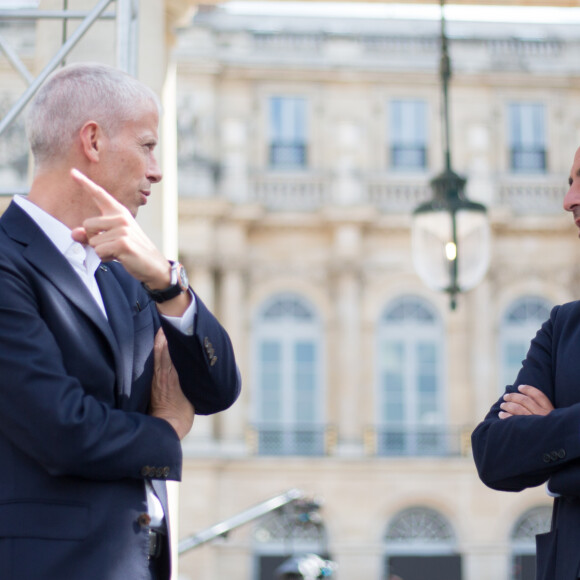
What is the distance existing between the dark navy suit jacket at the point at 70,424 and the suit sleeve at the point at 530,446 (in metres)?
0.58

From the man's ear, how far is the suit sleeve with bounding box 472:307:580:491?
0.92 metres

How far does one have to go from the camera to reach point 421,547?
22.0 m

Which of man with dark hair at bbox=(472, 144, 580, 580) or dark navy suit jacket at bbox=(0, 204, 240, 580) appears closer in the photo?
dark navy suit jacket at bbox=(0, 204, 240, 580)

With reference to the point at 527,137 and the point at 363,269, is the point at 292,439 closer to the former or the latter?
the point at 363,269

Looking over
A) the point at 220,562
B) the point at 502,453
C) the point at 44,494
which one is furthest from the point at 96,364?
the point at 220,562

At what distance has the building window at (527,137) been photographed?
24.2 metres

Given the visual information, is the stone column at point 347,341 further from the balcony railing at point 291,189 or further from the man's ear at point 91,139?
the man's ear at point 91,139

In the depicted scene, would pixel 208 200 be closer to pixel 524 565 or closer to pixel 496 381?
pixel 496 381

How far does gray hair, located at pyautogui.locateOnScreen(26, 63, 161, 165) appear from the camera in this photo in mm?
1938

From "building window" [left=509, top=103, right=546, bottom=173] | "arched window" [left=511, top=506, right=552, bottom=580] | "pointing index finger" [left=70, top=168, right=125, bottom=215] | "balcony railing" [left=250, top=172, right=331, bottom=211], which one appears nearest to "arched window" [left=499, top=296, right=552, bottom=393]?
"arched window" [left=511, top=506, right=552, bottom=580]

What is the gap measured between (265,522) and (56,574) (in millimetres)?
20506

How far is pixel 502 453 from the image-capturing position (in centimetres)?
219

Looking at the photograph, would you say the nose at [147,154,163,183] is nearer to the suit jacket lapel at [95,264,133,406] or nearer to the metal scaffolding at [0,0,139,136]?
the suit jacket lapel at [95,264,133,406]

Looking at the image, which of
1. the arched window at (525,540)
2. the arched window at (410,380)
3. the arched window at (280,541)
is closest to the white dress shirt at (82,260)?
the arched window at (280,541)
